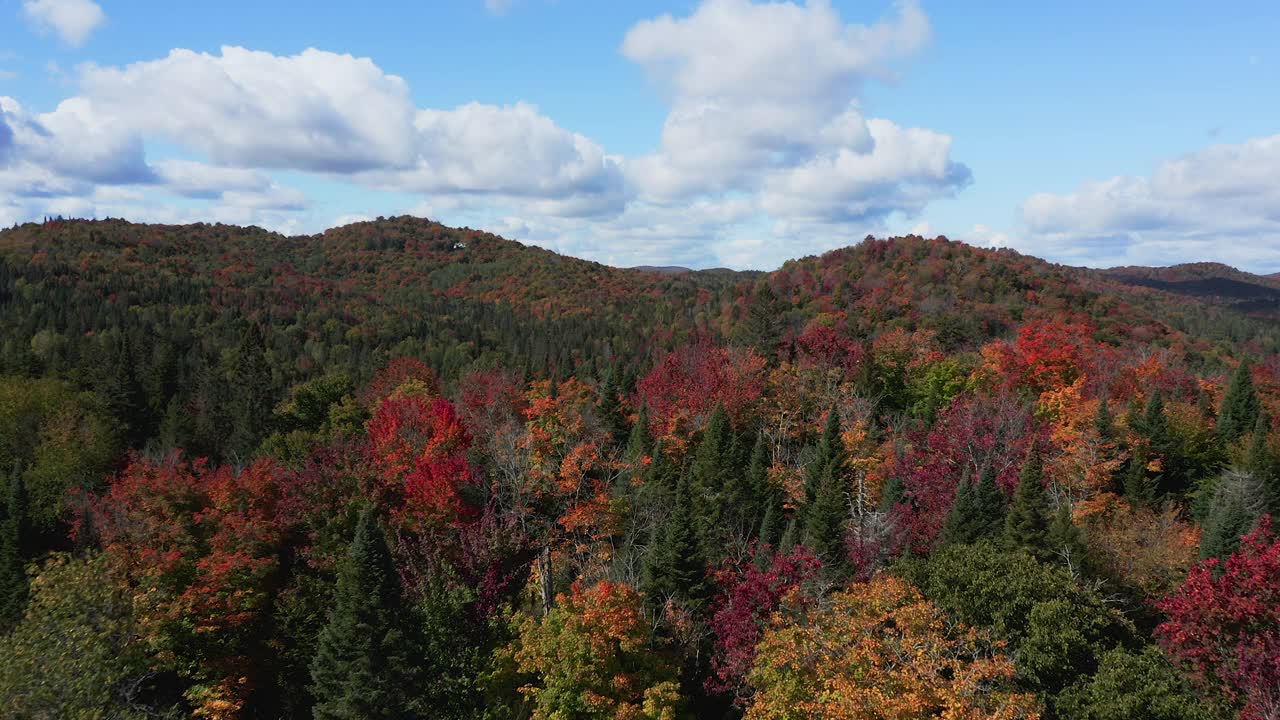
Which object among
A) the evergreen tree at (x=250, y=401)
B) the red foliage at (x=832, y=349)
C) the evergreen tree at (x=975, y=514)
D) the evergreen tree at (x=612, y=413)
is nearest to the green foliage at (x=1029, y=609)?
the evergreen tree at (x=975, y=514)

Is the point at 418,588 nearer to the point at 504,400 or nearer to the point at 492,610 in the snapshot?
the point at 492,610

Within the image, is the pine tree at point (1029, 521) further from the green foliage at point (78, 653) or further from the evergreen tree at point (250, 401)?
the evergreen tree at point (250, 401)

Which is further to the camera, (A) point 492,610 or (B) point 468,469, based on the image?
(B) point 468,469

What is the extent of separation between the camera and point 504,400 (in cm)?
5378

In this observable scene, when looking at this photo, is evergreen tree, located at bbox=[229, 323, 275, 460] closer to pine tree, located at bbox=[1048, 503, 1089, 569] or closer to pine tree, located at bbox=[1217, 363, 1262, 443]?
pine tree, located at bbox=[1048, 503, 1089, 569]

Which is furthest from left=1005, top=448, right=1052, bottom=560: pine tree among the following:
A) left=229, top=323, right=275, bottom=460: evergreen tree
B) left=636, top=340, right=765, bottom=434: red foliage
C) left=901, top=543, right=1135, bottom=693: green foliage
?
left=229, top=323, right=275, bottom=460: evergreen tree

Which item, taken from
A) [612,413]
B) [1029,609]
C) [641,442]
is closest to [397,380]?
[612,413]

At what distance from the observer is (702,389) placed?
147ft

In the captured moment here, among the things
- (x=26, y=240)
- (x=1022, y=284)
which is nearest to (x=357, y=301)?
(x=26, y=240)

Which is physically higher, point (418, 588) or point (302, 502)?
point (302, 502)

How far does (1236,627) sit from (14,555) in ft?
156

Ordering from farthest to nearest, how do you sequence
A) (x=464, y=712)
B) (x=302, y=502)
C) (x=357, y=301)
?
1. (x=357, y=301)
2. (x=302, y=502)
3. (x=464, y=712)

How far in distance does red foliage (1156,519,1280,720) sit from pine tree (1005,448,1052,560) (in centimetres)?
681

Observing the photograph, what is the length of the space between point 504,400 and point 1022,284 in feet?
245
